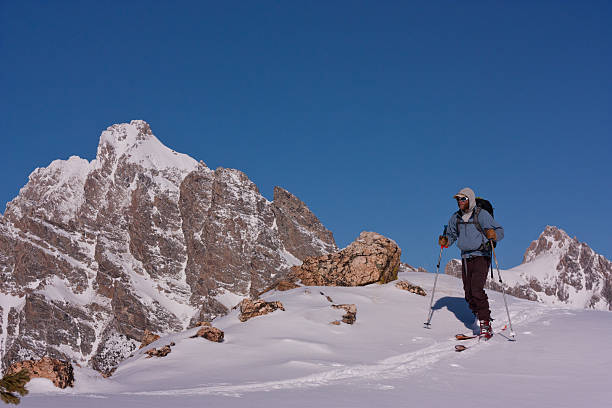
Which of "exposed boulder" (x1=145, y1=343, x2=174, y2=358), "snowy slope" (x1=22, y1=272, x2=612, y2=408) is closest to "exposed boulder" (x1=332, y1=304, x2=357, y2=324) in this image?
"snowy slope" (x1=22, y1=272, x2=612, y2=408)

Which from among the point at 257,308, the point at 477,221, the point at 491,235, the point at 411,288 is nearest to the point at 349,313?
the point at 257,308

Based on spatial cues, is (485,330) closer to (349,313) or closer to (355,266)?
(349,313)

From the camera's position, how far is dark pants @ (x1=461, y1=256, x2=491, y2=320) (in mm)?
12977

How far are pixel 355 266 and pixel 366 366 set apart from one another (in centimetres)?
1031

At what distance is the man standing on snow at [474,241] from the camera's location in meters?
13.3

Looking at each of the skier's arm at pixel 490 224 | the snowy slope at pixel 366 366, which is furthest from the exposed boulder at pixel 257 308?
the skier's arm at pixel 490 224

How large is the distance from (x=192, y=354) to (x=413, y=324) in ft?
19.3

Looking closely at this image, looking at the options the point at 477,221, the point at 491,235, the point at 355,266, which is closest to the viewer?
the point at 491,235

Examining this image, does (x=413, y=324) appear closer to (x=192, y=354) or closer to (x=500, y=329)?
(x=500, y=329)

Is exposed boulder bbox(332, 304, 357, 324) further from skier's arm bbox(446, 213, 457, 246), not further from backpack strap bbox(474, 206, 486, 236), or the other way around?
backpack strap bbox(474, 206, 486, 236)

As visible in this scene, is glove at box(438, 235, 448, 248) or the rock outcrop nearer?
glove at box(438, 235, 448, 248)

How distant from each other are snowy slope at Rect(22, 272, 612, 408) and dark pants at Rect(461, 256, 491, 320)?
0.84 meters

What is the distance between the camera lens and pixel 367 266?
2031 cm

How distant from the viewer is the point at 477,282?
13367 millimetres
